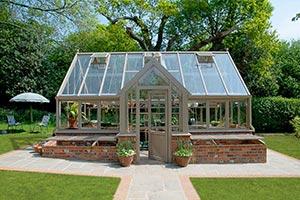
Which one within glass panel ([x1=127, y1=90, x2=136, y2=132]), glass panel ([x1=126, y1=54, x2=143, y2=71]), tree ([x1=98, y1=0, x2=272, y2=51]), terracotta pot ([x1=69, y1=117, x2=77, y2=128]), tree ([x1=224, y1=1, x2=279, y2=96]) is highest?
tree ([x1=98, y1=0, x2=272, y2=51])

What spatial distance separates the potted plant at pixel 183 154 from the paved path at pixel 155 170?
21 cm

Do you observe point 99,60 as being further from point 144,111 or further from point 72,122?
point 144,111

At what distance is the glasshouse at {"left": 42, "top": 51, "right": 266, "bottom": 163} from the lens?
12.3 meters

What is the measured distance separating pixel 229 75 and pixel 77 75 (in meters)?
5.95

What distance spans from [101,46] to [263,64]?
11.3 m

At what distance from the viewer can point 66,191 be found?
821 cm

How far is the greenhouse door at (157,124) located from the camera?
12.4 metres

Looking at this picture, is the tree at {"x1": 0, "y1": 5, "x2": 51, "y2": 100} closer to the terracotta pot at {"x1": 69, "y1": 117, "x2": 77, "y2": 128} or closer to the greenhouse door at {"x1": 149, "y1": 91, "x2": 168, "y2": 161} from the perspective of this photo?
the terracotta pot at {"x1": 69, "y1": 117, "x2": 77, "y2": 128}

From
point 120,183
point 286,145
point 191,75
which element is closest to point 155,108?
point 191,75

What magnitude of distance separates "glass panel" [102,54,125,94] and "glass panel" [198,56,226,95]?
3.24 meters

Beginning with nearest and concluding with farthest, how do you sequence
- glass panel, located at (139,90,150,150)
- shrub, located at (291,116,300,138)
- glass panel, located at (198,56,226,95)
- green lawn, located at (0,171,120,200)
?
green lawn, located at (0,171,120,200) → glass panel, located at (139,90,150,150) → glass panel, located at (198,56,226,95) → shrub, located at (291,116,300,138)

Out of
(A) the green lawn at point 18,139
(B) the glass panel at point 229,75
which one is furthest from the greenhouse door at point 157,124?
(A) the green lawn at point 18,139

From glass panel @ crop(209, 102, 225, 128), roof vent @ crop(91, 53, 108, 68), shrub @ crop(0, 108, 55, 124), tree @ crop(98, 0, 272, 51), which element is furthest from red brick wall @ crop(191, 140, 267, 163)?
shrub @ crop(0, 108, 55, 124)

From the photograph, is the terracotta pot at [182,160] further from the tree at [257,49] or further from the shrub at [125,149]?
the tree at [257,49]
